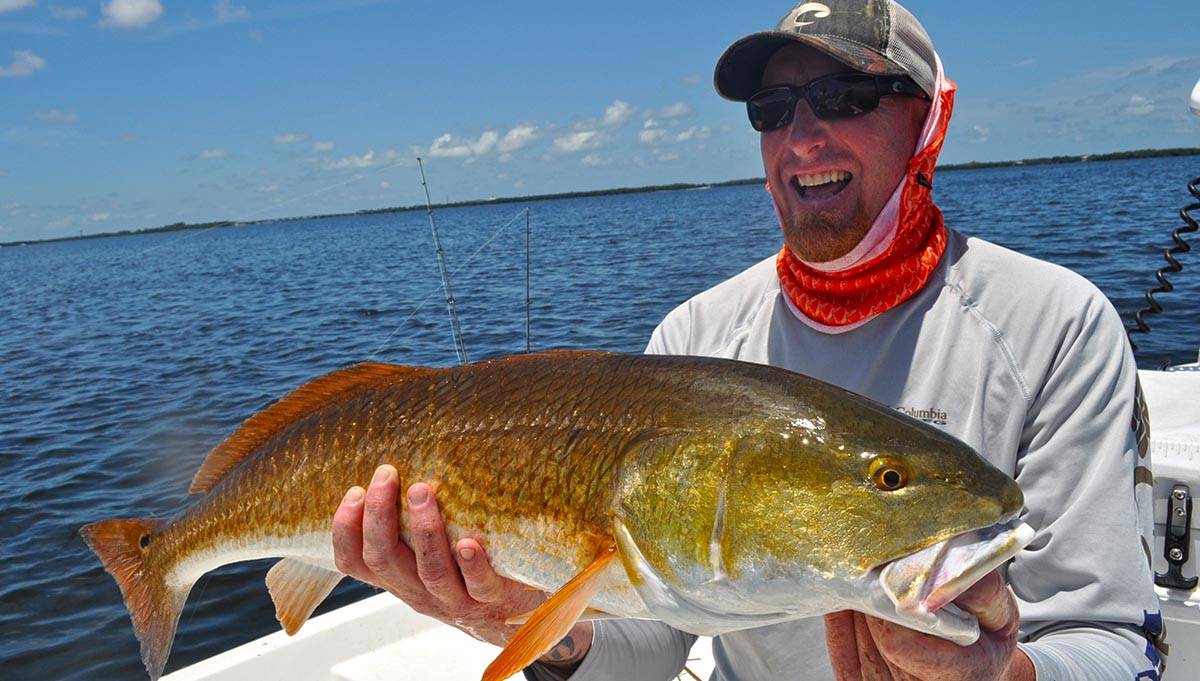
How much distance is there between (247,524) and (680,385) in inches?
55.9

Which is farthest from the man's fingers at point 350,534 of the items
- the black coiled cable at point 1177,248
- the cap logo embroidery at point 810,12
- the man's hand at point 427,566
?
the black coiled cable at point 1177,248

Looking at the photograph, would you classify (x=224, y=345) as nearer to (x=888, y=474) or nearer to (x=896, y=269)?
(x=896, y=269)

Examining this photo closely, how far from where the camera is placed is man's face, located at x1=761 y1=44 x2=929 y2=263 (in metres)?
2.67

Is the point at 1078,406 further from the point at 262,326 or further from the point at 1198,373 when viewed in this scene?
the point at 262,326

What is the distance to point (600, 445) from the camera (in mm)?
1962

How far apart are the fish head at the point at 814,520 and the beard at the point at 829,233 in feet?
2.97

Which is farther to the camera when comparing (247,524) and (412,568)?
(247,524)

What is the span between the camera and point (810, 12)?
268 centimetres

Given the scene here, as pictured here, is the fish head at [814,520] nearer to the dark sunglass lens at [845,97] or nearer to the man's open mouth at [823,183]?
the man's open mouth at [823,183]

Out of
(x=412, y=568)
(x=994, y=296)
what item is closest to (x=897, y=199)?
(x=994, y=296)

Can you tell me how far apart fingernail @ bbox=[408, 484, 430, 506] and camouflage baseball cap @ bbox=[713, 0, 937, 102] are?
5.55 ft

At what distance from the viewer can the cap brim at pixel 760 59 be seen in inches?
99.3

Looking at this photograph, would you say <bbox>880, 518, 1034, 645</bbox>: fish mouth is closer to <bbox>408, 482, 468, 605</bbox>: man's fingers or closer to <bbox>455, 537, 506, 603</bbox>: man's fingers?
<bbox>455, 537, 506, 603</bbox>: man's fingers

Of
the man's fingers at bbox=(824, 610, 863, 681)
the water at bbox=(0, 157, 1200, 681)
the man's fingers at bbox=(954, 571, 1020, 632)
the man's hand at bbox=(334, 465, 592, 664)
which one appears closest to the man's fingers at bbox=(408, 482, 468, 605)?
the man's hand at bbox=(334, 465, 592, 664)
